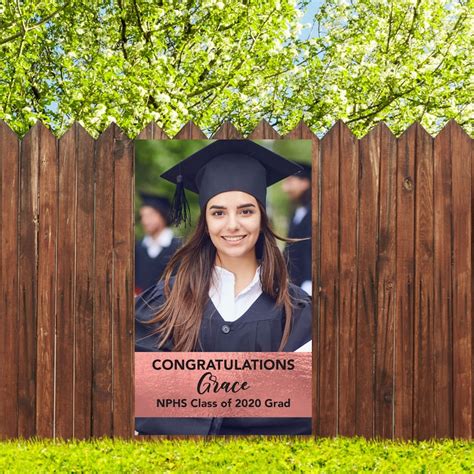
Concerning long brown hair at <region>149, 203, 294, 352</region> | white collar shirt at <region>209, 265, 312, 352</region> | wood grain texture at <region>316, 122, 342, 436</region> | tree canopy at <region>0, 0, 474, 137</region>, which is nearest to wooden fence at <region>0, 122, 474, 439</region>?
wood grain texture at <region>316, 122, 342, 436</region>

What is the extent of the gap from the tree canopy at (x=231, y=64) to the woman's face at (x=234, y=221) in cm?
448

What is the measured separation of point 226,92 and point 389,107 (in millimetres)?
3608

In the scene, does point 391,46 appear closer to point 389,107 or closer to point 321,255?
point 389,107

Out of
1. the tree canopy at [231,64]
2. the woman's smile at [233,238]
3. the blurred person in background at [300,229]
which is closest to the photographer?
the blurred person in background at [300,229]

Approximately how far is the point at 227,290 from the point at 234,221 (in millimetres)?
509

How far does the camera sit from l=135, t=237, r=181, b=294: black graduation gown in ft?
19.6

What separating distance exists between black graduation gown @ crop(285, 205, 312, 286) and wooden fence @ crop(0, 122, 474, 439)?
0.07 m

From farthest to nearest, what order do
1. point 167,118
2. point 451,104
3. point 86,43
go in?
point 451,104, point 86,43, point 167,118

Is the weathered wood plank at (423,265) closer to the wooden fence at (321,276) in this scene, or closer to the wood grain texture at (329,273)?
the wooden fence at (321,276)

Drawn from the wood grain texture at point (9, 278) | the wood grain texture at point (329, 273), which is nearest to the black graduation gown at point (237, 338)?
the wood grain texture at point (329, 273)

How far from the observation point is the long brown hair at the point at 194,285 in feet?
19.7

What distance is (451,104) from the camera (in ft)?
43.5

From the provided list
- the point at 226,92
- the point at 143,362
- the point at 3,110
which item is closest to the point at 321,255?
the point at 143,362

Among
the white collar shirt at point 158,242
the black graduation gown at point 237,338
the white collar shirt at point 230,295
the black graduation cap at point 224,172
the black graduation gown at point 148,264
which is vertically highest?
the black graduation cap at point 224,172
